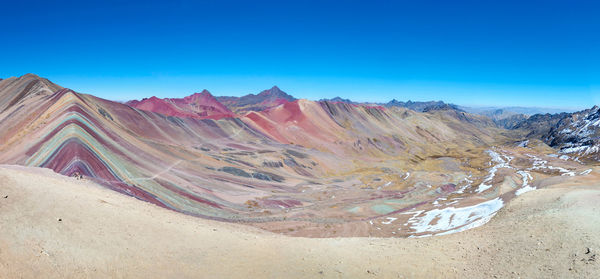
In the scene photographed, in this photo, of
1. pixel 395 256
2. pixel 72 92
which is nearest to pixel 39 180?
pixel 395 256

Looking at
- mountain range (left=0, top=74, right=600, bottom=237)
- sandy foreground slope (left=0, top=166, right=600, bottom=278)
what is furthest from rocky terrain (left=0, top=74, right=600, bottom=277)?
mountain range (left=0, top=74, right=600, bottom=237)

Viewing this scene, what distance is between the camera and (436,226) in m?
33.2

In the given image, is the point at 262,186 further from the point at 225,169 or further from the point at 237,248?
the point at 237,248

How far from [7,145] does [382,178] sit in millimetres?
77076

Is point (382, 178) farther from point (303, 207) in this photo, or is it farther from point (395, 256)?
point (395, 256)

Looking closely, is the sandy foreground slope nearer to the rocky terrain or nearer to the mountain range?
the rocky terrain

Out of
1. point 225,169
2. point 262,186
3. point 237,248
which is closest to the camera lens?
point 237,248

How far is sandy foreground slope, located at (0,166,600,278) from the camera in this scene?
40.7 feet

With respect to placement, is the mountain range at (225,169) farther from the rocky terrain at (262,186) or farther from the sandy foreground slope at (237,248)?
the sandy foreground slope at (237,248)

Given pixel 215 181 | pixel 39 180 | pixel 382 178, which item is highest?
pixel 39 180

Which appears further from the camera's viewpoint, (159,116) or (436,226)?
(159,116)

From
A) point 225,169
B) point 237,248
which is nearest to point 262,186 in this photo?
point 225,169

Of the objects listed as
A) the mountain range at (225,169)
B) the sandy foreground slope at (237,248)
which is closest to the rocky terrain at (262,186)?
the sandy foreground slope at (237,248)

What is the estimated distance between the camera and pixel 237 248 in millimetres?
17812
